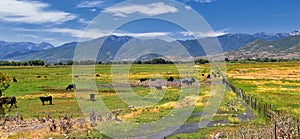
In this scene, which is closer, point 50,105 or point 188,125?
point 188,125

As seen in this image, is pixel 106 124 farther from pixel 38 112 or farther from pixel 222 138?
pixel 38 112

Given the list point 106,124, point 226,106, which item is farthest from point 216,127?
point 226,106

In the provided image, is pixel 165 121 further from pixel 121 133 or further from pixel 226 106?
pixel 226 106

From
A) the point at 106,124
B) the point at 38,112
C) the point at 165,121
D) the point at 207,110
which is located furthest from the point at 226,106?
the point at 38,112

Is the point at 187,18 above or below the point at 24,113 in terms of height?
above

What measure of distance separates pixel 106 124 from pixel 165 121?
16.0ft

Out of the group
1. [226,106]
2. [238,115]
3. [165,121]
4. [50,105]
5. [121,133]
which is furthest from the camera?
[50,105]

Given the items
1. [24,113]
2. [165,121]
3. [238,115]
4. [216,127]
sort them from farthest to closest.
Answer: [24,113]
[238,115]
[165,121]
[216,127]

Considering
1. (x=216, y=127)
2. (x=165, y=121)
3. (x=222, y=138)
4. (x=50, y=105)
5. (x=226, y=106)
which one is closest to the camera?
(x=222, y=138)

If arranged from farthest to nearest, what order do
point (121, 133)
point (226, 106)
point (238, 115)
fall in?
point (226, 106) < point (238, 115) < point (121, 133)

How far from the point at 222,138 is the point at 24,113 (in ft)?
65.9

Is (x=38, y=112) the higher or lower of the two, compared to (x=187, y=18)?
lower

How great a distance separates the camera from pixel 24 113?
1234 inches

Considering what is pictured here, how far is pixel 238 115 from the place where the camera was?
2877cm
